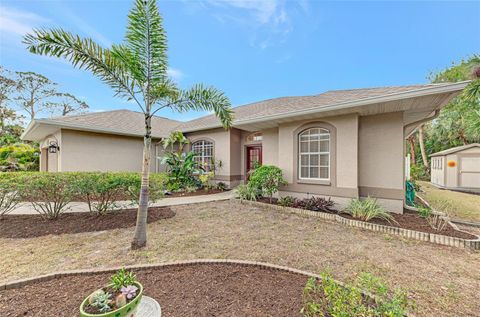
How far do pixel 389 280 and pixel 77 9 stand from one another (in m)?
10.3

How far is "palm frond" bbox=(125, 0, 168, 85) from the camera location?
3.67 m

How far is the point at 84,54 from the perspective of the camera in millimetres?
3586

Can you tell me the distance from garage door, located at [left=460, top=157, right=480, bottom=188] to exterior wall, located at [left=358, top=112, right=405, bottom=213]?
11.7 meters

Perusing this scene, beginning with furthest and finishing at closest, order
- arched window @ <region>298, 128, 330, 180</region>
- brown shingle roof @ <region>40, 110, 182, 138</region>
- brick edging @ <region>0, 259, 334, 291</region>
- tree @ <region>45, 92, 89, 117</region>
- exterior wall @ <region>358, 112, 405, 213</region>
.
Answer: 1. tree @ <region>45, 92, 89, 117</region>
2. brown shingle roof @ <region>40, 110, 182, 138</region>
3. arched window @ <region>298, 128, 330, 180</region>
4. exterior wall @ <region>358, 112, 405, 213</region>
5. brick edging @ <region>0, 259, 334, 291</region>

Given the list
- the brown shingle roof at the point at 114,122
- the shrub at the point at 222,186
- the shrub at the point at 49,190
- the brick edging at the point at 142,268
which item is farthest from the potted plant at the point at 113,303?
the brown shingle roof at the point at 114,122

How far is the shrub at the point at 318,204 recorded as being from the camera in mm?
6500

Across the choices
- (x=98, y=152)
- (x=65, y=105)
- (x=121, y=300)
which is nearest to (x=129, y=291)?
(x=121, y=300)

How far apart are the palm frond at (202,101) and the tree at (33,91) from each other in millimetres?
25456

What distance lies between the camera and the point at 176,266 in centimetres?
320

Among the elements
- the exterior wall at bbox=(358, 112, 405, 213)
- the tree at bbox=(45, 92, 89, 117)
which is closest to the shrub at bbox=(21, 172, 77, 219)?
the exterior wall at bbox=(358, 112, 405, 213)

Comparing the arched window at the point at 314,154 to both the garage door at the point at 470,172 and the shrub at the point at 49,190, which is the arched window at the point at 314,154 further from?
the garage door at the point at 470,172

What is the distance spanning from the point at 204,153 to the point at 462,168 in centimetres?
1704

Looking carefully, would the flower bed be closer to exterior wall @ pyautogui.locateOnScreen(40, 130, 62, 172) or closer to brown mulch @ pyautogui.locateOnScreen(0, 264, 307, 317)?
brown mulch @ pyautogui.locateOnScreen(0, 264, 307, 317)

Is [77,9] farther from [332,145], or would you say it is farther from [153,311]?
[332,145]
